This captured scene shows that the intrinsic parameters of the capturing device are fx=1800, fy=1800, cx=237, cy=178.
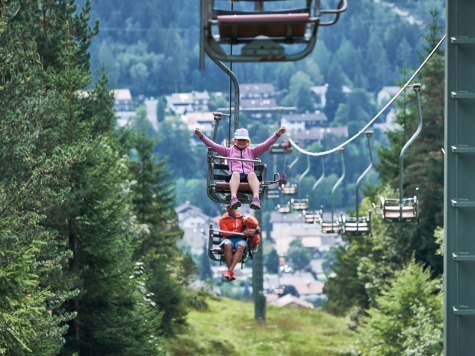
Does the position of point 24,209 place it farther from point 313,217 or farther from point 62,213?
point 313,217

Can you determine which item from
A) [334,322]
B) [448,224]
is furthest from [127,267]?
[334,322]

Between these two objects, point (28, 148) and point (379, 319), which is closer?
Result: point (28, 148)

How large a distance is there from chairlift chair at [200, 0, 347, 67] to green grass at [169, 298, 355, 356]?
4466 centimetres

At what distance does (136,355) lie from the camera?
44000mm

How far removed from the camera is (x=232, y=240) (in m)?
25.0

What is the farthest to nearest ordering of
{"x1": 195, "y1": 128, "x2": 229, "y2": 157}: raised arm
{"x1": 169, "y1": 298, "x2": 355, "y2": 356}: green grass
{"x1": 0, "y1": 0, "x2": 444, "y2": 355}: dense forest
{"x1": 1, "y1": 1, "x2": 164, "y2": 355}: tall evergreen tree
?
1. {"x1": 169, "y1": 298, "x2": 355, "y2": 356}: green grass
2. {"x1": 1, "y1": 1, "x2": 164, "y2": 355}: tall evergreen tree
3. {"x1": 0, "y1": 0, "x2": 444, "y2": 355}: dense forest
4. {"x1": 195, "y1": 128, "x2": 229, "y2": 157}: raised arm

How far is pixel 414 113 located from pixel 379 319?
3098cm

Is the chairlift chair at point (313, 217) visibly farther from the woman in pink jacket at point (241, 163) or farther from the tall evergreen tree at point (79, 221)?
the woman in pink jacket at point (241, 163)

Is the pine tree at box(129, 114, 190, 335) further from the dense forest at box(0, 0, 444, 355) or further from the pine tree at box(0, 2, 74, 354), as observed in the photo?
the pine tree at box(0, 2, 74, 354)

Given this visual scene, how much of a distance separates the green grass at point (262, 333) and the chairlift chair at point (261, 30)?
44.7 meters

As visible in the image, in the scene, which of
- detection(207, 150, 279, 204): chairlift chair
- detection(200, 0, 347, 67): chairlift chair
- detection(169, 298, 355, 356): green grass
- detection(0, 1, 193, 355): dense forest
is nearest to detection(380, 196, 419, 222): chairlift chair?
detection(0, 1, 193, 355): dense forest

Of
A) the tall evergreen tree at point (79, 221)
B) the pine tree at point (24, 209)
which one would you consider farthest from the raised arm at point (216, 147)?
the tall evergreen tree at point (79, 221)

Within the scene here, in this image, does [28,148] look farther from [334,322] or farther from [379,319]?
[334,322]

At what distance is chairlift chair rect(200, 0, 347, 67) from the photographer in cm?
1473
